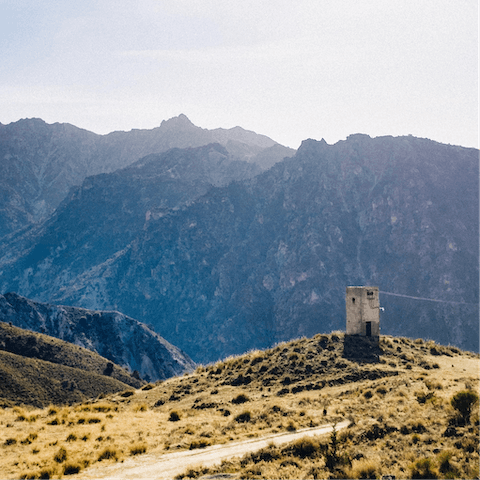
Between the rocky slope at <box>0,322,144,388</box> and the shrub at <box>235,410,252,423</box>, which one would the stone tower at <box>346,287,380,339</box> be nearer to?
the shrub at <box>235,410,252,423</box>

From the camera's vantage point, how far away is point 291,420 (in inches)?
887

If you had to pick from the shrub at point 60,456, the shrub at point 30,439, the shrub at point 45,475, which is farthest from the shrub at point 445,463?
the shrub at point 30,439

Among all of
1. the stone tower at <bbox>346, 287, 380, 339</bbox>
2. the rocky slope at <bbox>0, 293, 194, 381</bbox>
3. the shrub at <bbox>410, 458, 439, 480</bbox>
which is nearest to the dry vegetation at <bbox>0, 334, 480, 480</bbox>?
the shrub at <bbox>410, 458, 439, 480</bbox>

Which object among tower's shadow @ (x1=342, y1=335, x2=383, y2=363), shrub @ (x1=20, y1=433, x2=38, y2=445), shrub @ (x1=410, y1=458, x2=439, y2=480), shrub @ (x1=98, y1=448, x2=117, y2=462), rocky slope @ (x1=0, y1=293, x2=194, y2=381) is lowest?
rocky slope @ (x1=0, y1=293, x2=194, y2=381)

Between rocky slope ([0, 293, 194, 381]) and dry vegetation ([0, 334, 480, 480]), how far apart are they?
9510 centimetres

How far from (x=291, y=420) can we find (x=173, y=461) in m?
6.57

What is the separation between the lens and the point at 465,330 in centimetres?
17650

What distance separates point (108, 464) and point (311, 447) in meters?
7.60

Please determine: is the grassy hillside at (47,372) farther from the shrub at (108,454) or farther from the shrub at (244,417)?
the shrub at (108,454)

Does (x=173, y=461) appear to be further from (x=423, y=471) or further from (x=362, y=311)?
(x=362, y=311)

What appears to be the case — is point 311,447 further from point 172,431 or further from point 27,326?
point 27,326

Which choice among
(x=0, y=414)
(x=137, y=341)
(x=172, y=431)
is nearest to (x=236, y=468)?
(x=172, y=431)

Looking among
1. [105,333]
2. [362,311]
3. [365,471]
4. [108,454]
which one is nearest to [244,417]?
[108,454]

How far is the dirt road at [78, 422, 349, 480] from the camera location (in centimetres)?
1675
